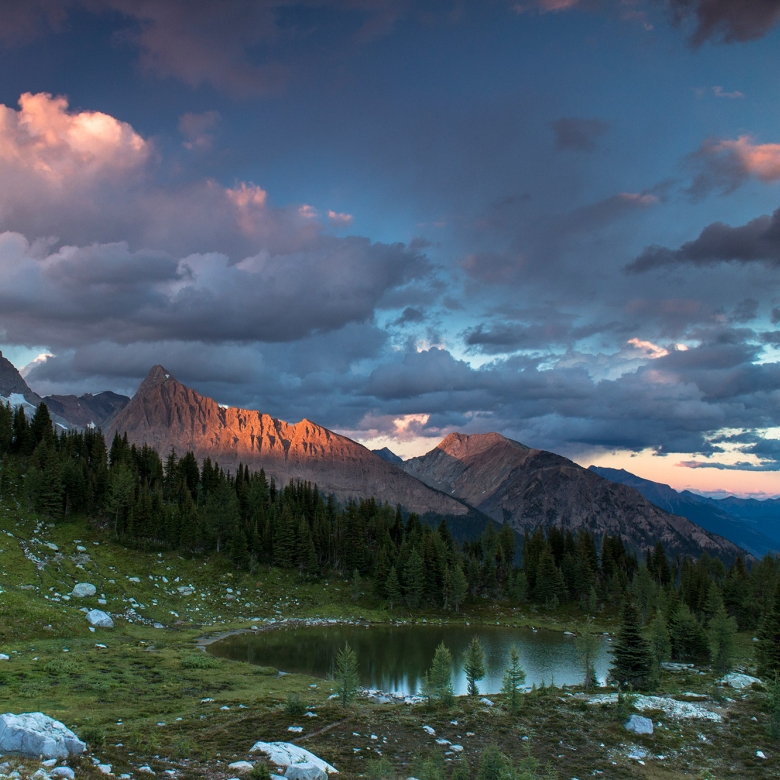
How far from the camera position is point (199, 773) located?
22094 millimetres

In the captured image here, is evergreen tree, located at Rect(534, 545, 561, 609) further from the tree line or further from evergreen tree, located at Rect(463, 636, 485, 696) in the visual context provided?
evergreen tree, located at Rect(463, 636, 485, 696)

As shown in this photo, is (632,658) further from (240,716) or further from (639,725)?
(240,716)

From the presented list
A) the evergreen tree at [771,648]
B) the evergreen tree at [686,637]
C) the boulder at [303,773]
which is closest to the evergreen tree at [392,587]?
the evergreen tree at [686,637]

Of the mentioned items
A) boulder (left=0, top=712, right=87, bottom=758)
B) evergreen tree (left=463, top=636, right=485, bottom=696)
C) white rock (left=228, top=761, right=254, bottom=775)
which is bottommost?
evergreen tree (left=463, top=636, right=485, bottom=696)

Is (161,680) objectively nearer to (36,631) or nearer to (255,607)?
(36,631)

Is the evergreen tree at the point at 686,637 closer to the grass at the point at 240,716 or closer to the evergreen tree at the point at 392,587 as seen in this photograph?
the grass at the point at 240,716

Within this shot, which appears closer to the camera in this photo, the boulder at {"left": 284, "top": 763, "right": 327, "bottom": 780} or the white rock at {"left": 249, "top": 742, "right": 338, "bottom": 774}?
the boulder at {"left": 284, "top": 763, "right": 327, "bottom": 780}

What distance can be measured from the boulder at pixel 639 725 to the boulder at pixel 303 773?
77.8 feet

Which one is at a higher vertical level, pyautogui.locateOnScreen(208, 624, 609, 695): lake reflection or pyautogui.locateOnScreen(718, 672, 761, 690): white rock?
pyautogui.locateOnScreen(718, 672, 761, 690): white rock

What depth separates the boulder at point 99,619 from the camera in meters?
65.0

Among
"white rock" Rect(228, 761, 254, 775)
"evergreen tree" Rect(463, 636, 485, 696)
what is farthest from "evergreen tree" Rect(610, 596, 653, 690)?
"white rock" Rect(228, 761, 254, 775)

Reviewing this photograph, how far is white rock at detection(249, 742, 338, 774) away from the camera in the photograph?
78.4 feet

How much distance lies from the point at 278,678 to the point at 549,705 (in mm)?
25255

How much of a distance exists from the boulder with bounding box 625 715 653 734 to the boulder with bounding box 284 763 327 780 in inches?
934
